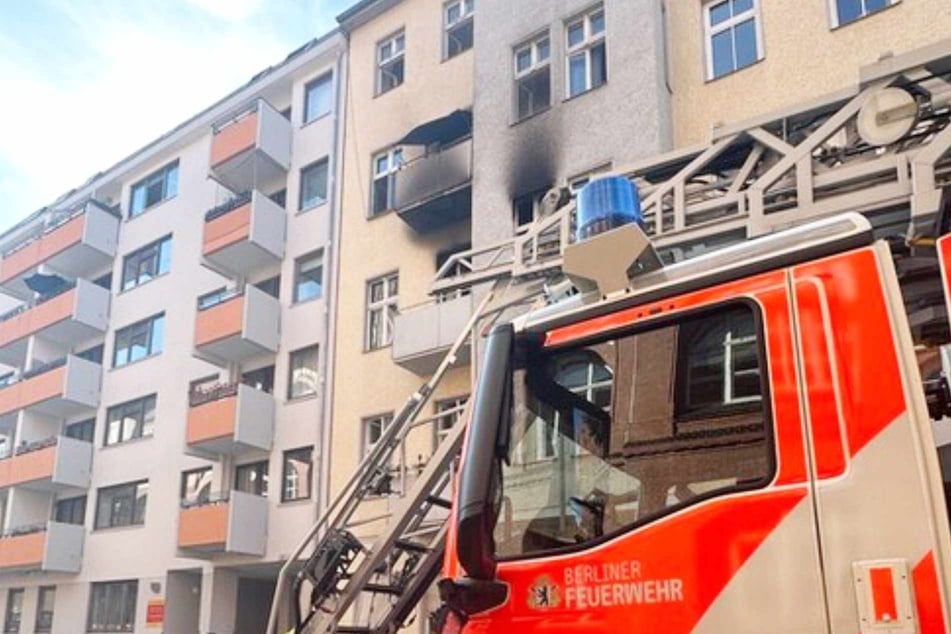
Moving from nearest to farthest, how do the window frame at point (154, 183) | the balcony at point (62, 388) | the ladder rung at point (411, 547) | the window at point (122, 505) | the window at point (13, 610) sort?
1. the ladder rung at point (411, 547)
2. the window at point (122, 505)
3. the balcony at point (62, 388)
4. the window frame at point (154, 183)
5. the window at point (13, 610)

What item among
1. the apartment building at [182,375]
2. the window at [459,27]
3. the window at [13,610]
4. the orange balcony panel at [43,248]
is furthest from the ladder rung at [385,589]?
the window at [13,610]

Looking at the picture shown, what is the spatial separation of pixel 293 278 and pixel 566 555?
17938mm

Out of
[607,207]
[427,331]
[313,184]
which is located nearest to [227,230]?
[313,184]

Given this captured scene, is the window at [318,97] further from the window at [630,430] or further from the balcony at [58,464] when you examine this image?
the window at [630,430]

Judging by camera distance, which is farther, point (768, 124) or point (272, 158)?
point (272, 158)

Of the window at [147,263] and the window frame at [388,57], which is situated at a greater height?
the window frame at [388,57]

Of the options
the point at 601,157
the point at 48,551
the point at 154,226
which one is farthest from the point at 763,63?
the point at 48,551

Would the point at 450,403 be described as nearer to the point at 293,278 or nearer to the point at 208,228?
the point at 293,278

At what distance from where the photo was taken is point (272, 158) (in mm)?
21188

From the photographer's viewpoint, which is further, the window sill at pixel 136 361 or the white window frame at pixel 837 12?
the window sill at pixel 136 361

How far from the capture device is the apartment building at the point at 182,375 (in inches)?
752

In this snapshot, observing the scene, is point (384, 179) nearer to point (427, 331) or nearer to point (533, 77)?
point (533, 77)

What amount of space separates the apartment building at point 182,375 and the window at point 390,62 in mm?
1173

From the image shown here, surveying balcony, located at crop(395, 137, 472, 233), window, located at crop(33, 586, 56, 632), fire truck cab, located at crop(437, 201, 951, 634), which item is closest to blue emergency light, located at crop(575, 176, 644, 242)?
fire truck cab, located at crop(437, 201, 951, 634)
